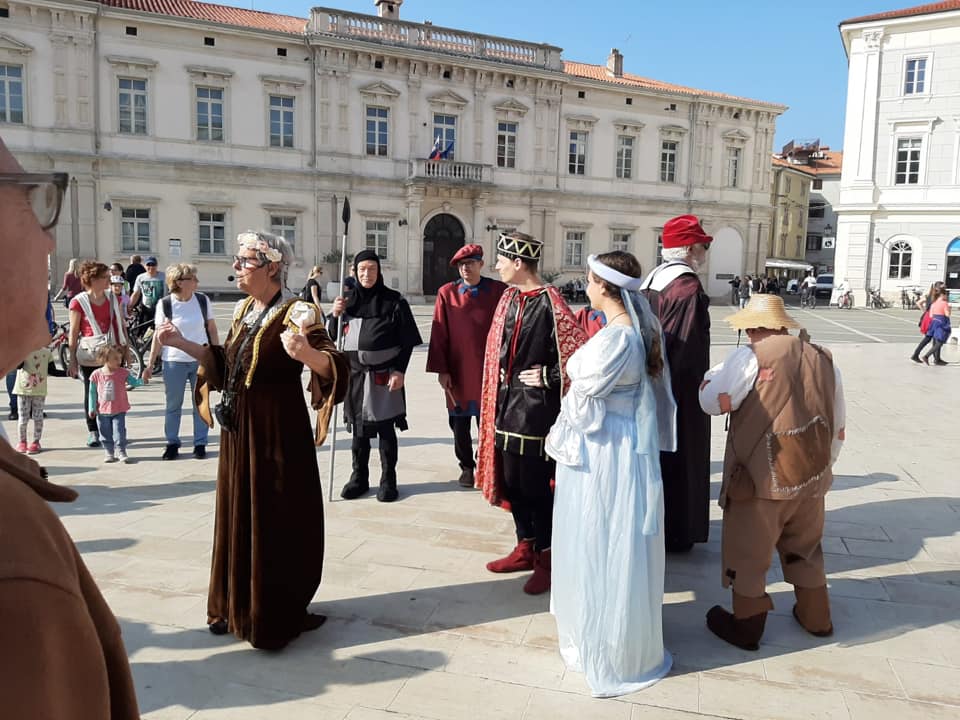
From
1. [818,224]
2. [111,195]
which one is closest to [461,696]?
[111,195]

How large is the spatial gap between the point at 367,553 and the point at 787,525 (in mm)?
2507

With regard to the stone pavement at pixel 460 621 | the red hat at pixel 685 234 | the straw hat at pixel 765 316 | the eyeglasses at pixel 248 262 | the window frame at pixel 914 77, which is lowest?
the stone pavement at pixel 460 621

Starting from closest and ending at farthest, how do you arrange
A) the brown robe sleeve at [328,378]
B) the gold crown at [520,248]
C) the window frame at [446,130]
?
the brown robe sleeve at [328,378] < the gold crown at [520,248] < the window frame at [446,130]

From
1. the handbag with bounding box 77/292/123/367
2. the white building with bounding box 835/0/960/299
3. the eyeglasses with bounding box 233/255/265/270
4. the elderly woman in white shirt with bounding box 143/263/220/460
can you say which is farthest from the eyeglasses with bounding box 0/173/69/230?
the white building with bounding box 835/0/960/299

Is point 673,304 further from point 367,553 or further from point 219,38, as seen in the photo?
point 219,38

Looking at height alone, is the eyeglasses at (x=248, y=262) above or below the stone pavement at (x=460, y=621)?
above

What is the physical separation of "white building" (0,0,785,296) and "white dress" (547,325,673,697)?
25.6m

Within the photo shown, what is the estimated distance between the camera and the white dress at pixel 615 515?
3127 mm

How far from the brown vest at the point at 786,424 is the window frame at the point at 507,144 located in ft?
98.2

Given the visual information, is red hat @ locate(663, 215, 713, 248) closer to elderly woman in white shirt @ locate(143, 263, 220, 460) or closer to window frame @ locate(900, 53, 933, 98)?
elderly woman in white shirt @ locate(143, 263, 220, 460)

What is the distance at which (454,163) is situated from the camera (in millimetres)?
30703

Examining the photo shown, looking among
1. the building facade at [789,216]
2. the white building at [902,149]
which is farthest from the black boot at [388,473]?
the building facade at [789,216]

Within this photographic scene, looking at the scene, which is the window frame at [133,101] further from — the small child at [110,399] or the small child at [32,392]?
the small child at [110,399]

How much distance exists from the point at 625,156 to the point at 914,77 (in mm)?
12953
